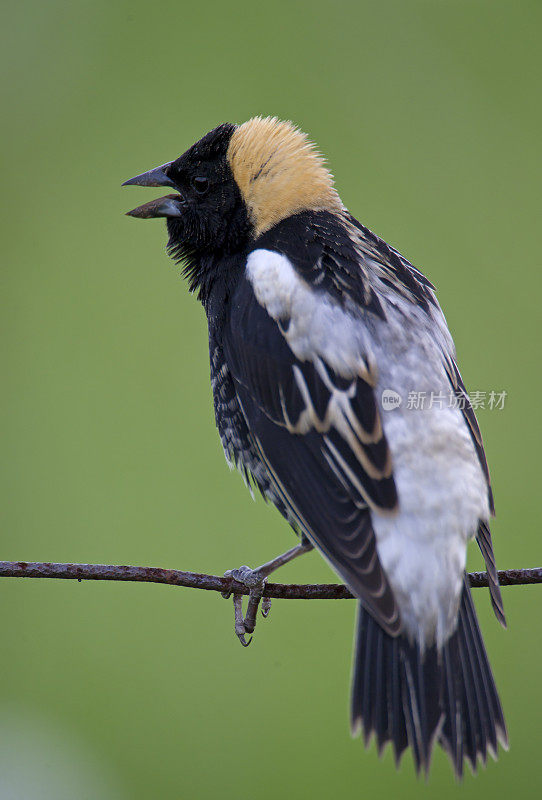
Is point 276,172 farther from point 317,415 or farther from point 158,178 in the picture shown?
point 317,415

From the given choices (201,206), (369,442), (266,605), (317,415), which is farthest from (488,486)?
(201,206)

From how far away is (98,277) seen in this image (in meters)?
5.12

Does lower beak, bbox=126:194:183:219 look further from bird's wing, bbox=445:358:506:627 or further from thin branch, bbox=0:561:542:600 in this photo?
thin branch, bbox=0:561:542:600

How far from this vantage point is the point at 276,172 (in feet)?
10.1

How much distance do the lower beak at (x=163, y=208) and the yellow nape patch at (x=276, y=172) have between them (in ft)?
0.83

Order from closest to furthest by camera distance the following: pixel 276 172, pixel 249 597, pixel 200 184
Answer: pixel 249 597 → pixel 276 172 → pixel 200 184

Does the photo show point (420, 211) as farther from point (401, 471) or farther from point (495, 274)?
point (401, 471)

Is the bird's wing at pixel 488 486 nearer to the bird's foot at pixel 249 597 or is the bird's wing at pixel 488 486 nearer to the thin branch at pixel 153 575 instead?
the thin branch at pixel 153 575

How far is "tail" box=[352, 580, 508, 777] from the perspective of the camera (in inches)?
90.8

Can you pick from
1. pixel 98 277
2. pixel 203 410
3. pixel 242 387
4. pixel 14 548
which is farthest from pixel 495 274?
pixel 14 548

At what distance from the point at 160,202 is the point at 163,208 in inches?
1.2

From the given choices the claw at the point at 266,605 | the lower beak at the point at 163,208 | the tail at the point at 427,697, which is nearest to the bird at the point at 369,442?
the tail at the point at 427,697

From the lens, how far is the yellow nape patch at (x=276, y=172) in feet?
9.95

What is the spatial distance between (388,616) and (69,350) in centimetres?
315
